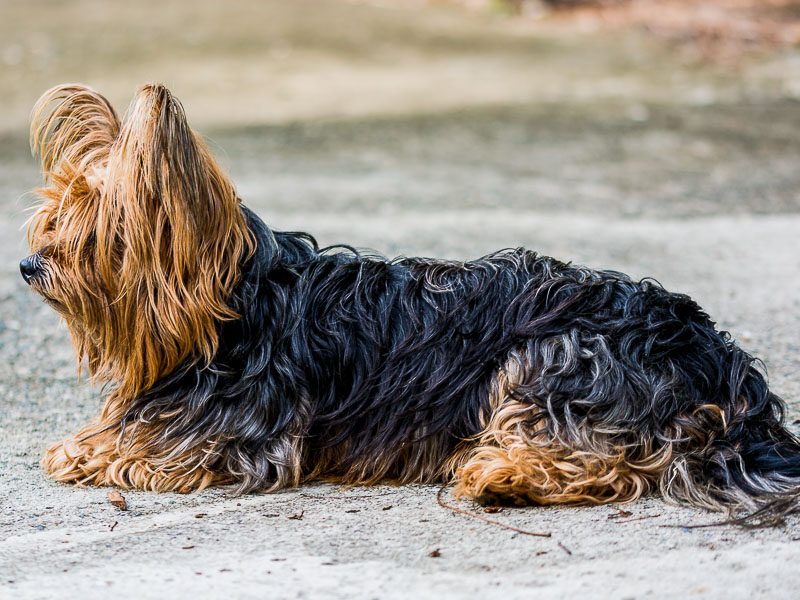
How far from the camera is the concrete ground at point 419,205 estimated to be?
359cm

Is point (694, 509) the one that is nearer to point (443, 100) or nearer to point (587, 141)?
point (587, 141)

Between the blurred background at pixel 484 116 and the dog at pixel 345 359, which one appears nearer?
the dog at pixel 345 359

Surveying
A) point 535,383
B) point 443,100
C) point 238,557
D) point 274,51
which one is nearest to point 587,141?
point 443,100

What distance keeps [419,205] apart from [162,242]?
19.5ft

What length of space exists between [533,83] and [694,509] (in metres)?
11.9

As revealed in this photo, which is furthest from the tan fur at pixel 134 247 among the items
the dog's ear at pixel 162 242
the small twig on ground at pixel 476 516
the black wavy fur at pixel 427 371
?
the small twig on ground at pixel 476 516

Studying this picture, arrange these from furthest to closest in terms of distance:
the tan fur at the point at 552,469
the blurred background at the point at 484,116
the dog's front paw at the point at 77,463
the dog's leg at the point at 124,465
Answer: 1. the blurred background at the point at 484,116
2. the dog's front paw at the point at 77,463
3. the dog's leg at the point at 124,465
4. the tan fur at the point at 552,469

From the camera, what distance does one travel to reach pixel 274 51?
16891mm

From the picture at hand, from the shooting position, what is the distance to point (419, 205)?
1000 centimetres

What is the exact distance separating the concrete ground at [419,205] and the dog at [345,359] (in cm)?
18

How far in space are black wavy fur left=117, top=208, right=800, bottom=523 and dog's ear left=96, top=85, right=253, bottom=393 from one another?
146mm

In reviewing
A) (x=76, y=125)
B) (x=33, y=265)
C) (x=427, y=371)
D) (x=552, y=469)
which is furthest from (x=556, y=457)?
A: (x=76, y=125)

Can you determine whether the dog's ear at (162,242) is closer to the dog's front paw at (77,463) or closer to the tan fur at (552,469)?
the dog's front paw at (77,463)

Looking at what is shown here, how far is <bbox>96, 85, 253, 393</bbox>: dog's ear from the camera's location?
401 centimetres
